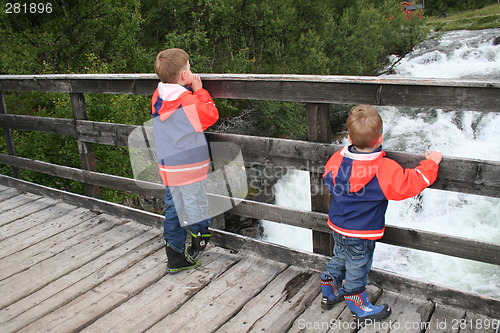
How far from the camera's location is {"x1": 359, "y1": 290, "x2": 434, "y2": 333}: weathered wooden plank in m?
2.62

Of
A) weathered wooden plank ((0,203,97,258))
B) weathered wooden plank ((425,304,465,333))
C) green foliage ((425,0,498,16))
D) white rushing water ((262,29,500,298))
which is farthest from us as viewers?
green foliage ((425,0,498,16))

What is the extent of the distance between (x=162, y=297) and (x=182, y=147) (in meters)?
0.95

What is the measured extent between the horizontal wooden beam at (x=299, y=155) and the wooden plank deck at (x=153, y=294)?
0.73 m

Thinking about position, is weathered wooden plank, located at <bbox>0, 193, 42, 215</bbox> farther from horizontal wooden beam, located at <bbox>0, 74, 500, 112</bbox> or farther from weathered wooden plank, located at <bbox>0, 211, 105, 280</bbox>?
horizontal wooden beam, located at <bbox>0, 74, 500, 112</bbox>

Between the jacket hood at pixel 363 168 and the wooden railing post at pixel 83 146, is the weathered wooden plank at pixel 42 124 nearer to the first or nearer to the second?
the wooden railing post at pixel 83 146

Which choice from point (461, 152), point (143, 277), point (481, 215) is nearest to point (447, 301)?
point (143, 277)

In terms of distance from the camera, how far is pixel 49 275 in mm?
3424

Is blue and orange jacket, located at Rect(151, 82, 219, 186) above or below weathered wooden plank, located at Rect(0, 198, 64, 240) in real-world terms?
above

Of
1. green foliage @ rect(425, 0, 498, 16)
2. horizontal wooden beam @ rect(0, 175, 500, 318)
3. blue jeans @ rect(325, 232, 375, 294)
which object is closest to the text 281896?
horizontal wooden beam @ rect(0, 175, 500, 318)

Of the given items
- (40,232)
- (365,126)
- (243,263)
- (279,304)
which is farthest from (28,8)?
(365,126)

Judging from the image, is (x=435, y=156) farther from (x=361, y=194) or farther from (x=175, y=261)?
(x=175, y=261)

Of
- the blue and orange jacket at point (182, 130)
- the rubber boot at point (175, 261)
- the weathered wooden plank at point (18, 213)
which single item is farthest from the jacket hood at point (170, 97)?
the weathered wooden plank at point (18, 213)

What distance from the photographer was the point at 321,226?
311cm

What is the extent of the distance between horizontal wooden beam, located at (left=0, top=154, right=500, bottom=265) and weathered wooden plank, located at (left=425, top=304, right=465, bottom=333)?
0.32 meters
